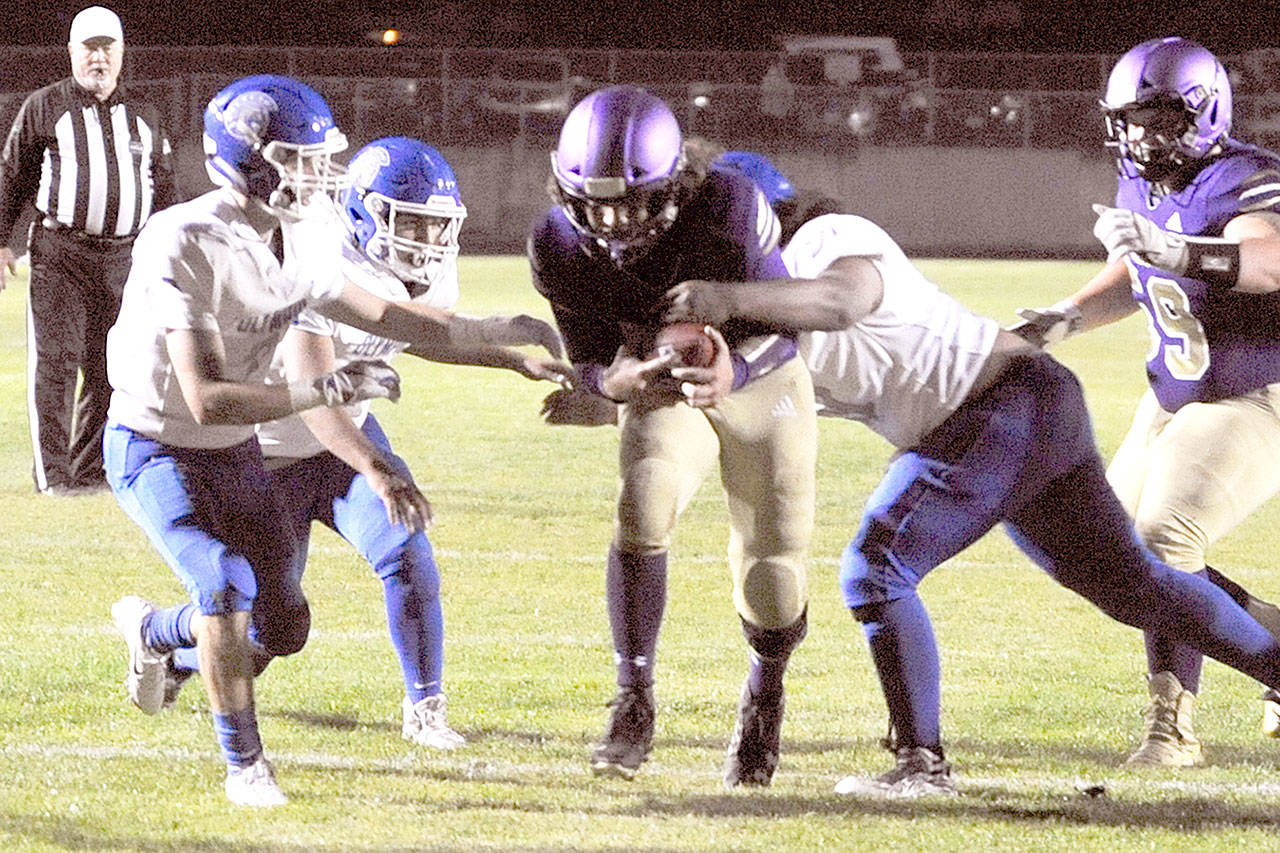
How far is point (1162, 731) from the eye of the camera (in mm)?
5023

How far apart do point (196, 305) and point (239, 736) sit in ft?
2.99

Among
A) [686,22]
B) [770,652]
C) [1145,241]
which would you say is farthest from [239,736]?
[686,22]

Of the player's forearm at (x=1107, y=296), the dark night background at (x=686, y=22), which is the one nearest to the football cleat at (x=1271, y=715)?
the player's forearm at (x=1107, y=296)

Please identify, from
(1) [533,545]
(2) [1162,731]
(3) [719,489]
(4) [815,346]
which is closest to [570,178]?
(4) [815,346]

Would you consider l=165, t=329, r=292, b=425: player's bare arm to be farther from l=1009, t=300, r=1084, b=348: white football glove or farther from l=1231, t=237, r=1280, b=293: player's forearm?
l=1231, t=237, r=1280, b=293: player's forearm

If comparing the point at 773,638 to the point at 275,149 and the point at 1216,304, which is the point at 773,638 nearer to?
the point at 1216,304

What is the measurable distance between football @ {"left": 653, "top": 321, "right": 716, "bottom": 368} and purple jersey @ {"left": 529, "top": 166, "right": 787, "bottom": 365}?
9 centimetres

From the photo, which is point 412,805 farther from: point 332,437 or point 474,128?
point 474,128

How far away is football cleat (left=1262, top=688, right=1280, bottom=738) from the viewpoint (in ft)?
17.1

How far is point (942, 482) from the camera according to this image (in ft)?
14.5

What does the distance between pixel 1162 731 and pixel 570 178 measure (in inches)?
80.5

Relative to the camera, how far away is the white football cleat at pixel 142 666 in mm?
5168

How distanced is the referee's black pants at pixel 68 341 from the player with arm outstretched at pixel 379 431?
3797mm

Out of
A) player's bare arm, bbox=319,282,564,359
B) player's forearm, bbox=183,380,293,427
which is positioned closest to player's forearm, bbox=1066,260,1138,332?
player's bare arm, bbox=319,282,564,359
